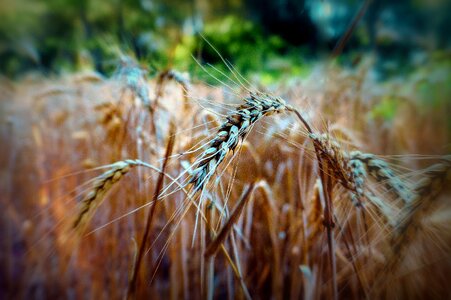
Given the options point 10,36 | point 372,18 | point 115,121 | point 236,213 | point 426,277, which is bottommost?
point 426,277

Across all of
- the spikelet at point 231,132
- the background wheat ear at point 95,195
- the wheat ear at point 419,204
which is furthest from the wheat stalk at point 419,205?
the background wheat ear at point 95,195

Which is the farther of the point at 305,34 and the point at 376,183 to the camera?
the point at 305,34

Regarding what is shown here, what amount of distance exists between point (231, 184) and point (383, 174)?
0.19 meters

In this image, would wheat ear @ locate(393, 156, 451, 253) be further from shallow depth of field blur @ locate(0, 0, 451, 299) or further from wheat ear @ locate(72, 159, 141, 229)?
wheat ear @ locate(72, 159, 141, 229)

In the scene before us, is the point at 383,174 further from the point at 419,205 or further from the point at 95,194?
the point at 95,194

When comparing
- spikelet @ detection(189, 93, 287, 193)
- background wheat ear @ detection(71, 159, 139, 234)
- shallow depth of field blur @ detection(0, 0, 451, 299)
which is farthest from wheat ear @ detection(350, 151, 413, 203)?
background wheat ear @ detection(71, 159, 139, 234)

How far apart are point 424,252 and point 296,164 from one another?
190 millimetres

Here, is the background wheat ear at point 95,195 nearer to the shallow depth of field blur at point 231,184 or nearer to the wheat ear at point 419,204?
the shallow depth of field blur at point 231,184

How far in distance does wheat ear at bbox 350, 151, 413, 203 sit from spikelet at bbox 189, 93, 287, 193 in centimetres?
12

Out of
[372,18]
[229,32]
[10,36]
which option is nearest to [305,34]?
[372,18]

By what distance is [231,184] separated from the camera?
1.29 ft

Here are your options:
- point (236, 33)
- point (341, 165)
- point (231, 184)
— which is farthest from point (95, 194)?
point (236, 33)

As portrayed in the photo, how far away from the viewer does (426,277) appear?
0.40 meters

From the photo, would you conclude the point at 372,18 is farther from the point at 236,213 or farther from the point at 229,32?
the point at 236,213
